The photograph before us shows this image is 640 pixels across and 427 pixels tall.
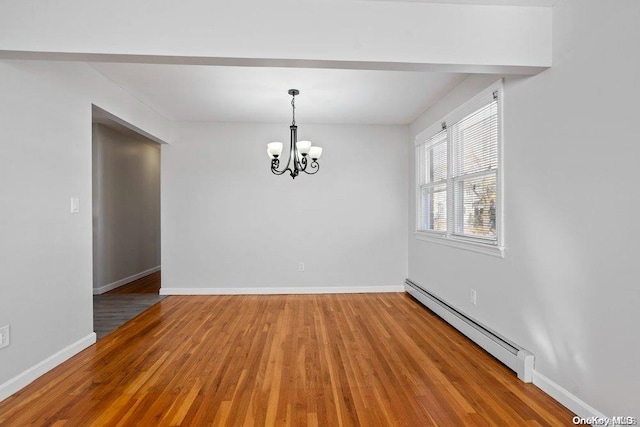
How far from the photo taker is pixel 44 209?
253 centimetres

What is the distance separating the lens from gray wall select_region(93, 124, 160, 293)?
16.2 feet

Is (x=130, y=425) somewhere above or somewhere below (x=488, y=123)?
below

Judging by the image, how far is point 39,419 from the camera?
6.38ft

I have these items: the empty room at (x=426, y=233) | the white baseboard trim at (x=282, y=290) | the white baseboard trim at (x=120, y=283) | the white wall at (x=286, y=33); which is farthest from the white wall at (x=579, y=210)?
the white baseboard trim at (x=120, y=283)

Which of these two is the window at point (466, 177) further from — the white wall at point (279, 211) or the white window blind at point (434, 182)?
the white wall at point (279, 211)

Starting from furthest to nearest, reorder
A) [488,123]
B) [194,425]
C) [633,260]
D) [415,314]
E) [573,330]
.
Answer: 1. [415,314]
2. [488,123]
3. [573,330]
4. [194,425]
5. [633,260]

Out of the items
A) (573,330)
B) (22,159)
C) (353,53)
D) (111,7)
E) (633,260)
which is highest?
(111,7)

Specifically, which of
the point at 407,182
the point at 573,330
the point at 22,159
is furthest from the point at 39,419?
the point at 407,182

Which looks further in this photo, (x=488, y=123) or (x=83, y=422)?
(x=488, y=123)

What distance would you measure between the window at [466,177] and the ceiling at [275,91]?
41cm

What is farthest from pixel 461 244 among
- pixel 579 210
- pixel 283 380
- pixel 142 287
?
pixel 142 287

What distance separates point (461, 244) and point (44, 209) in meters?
3.57

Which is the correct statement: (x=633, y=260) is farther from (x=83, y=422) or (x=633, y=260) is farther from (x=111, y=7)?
(x=111, y=7)

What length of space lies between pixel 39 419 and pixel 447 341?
299 cm
